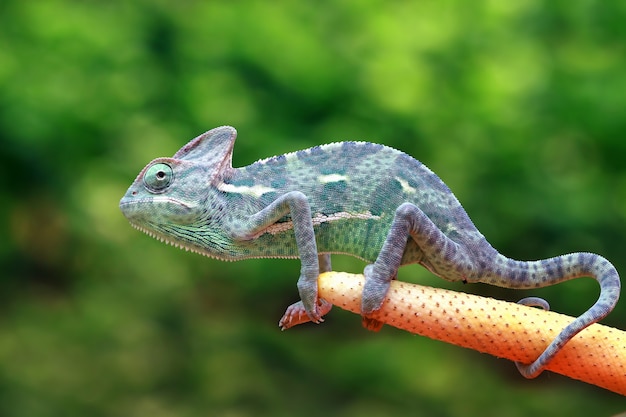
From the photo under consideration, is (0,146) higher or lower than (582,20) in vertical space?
lower

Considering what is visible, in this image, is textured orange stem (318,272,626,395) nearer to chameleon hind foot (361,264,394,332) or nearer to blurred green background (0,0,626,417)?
chameleon hind foot (361,264,394,332)

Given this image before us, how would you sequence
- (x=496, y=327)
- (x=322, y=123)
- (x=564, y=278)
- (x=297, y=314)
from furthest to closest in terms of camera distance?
(x=322, y=123)
(x=297, y=314)
(x=564, y=278)
(x=496, y=327)

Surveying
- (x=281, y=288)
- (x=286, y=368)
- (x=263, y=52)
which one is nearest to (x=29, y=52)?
(x=263, y=52)

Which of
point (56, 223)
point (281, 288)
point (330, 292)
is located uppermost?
point (56, 223)

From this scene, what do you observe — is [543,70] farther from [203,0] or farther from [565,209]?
[203,0]

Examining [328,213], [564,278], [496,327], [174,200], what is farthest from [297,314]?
[564,278]

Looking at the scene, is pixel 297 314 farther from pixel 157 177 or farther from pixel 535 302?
pixel 535 302
